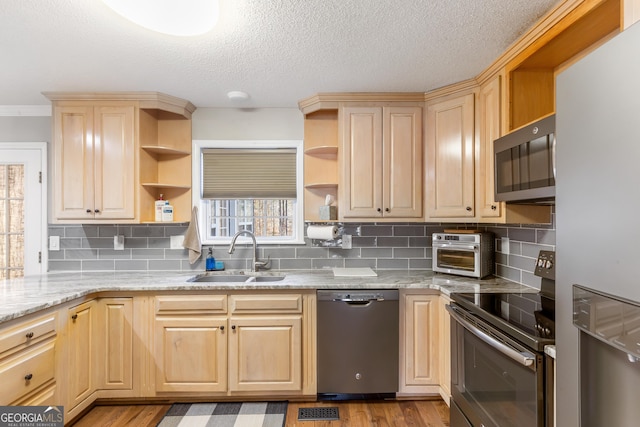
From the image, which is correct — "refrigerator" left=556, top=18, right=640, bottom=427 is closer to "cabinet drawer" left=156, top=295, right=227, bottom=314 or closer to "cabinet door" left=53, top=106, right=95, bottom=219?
"cabinet drawer" left=156, top=295, right=227, bottom=314

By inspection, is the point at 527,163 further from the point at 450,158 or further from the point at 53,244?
the point at 53,244

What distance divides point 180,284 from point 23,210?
1.69 meters

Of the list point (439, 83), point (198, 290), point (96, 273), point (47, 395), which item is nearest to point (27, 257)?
point (96, 273)

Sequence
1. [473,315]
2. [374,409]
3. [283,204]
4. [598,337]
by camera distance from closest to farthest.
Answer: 1. [598,337]
2. [473,315]
3. [374,409]
4. [283,204]

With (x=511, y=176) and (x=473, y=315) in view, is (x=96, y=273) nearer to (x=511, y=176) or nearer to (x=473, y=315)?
Result: (x=473, y=315)

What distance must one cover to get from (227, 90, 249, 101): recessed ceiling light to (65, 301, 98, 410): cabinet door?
1791mm

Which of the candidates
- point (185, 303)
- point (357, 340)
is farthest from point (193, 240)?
point (357, 340)

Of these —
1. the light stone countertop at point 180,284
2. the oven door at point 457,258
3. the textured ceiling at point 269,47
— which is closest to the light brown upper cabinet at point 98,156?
the textured ceiling at point 269,47

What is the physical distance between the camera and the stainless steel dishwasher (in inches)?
86.7

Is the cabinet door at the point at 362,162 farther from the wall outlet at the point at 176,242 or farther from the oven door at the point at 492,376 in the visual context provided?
the wall outlet at the point at 176,242

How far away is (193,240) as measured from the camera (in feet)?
8.86

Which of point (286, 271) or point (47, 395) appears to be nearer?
point (47, 395)

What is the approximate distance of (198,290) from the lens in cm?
222

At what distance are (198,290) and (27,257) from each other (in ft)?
5.64
